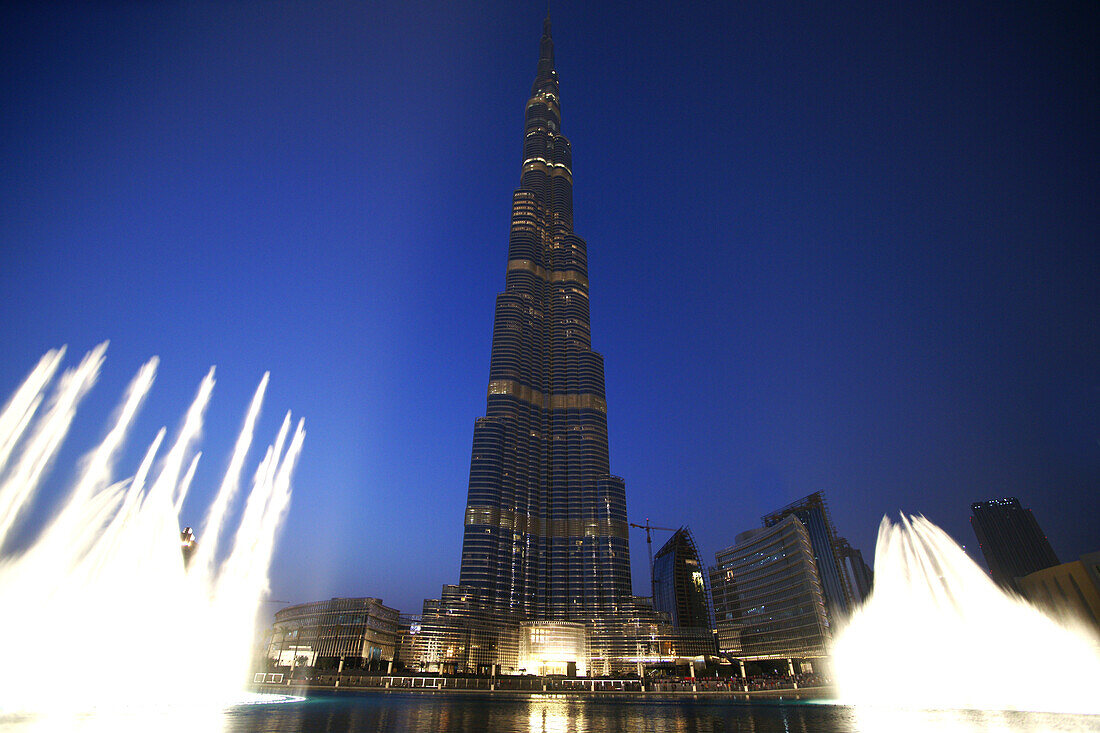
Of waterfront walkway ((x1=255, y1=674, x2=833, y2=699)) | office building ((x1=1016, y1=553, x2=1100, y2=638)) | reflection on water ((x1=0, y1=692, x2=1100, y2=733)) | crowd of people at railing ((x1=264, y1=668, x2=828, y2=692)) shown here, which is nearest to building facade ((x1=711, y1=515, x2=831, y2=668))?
crowd of people at railing ((x1=264, y1=668, x2=828, y2=692))

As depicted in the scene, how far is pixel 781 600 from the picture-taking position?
17762cm

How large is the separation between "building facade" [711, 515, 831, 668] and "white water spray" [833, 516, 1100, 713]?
224 ft

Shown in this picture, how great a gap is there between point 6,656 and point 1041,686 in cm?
13432

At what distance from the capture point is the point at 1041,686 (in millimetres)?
74188

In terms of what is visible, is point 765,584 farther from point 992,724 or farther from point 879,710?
point 992,724

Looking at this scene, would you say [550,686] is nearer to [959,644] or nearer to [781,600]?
[781,600]

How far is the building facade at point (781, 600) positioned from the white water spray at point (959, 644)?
6816 centimetres

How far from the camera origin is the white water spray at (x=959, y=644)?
7406 centimetres

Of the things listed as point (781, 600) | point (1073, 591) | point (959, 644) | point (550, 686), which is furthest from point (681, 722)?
point (781, 600)

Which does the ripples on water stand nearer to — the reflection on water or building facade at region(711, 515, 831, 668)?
the reflection on water

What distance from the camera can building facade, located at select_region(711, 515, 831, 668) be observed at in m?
164

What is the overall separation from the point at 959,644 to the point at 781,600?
10172cm

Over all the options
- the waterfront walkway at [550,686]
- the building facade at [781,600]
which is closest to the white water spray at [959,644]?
the waterfront walkway at [550,686]

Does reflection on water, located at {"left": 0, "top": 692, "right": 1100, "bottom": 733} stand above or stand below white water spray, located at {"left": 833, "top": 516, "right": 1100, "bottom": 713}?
below
